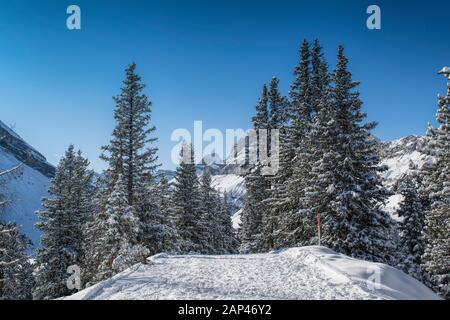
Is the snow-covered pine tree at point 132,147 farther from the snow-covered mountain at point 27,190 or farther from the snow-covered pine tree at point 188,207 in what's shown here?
the snow-covered mountain at point 27,190

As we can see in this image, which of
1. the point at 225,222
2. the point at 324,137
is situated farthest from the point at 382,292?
the point at 225,222

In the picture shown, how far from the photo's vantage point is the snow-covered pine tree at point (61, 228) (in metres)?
27.0

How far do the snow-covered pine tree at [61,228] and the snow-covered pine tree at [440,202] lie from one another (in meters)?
22.7

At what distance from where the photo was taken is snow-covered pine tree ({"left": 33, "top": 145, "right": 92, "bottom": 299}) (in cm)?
2695

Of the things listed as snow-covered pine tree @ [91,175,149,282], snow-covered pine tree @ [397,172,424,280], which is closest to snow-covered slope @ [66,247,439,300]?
snow-covered pine tree @ [91,175,149,282]

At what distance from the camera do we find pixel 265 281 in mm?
11445

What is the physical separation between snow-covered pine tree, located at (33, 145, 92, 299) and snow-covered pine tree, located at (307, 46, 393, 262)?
16837mm

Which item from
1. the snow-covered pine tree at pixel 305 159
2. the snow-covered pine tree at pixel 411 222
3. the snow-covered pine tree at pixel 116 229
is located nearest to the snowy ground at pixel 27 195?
the snow-covered pine tree at pixel 116 229

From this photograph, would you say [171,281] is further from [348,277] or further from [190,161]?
[190,161]

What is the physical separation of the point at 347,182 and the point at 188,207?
1467 centimetres

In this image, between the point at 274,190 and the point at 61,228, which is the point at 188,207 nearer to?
the point at 274,190

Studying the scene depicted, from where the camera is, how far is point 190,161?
115 feet

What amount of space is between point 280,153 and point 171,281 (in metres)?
22.0

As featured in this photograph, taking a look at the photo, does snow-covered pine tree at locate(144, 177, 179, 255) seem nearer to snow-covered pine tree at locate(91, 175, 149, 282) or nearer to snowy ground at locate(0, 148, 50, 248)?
snow-covered pine tree at locate(91, 175, 149, 282)
